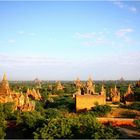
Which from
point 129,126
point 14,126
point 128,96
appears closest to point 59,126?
point 14,126

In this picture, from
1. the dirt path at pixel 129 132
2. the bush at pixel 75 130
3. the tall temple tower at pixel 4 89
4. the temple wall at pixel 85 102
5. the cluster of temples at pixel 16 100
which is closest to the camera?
the bush at pixel 75 130

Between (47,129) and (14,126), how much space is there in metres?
9.34

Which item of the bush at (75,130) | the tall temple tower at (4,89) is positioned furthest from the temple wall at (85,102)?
the bush at (75,130)

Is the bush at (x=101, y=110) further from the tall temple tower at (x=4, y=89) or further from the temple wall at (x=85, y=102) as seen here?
the tall temple tower at (x=4, y=89)

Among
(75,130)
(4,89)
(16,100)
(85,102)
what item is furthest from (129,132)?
(4,89)

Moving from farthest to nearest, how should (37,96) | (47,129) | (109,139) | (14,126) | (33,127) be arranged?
(37,96) → (14,126) → (33,127) → (47,129) → (109,139)

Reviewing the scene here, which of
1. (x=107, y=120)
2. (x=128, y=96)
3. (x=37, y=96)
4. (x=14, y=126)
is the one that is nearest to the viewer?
(x=14, y=126)

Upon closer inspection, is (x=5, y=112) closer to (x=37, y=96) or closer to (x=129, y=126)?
(x=129, y=126)

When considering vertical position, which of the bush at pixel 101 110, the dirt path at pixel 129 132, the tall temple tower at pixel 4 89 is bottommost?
the dirt path at pixel 129 132

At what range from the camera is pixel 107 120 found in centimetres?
2739

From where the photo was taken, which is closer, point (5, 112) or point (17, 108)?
point (5, 112)

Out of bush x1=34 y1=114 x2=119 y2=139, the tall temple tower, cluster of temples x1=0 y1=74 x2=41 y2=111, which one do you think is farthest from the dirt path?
the tall temple tower

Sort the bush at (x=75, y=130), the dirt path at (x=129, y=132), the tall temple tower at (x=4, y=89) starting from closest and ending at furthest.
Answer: the bush at (x=75, y=130) < the dirt path at (x=129, y=132) < the tall temple tower at (x=4, y=89)

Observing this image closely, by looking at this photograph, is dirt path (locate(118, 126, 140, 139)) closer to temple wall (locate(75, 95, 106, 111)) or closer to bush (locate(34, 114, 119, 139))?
bush (locate(34, 114, 119, 139))
